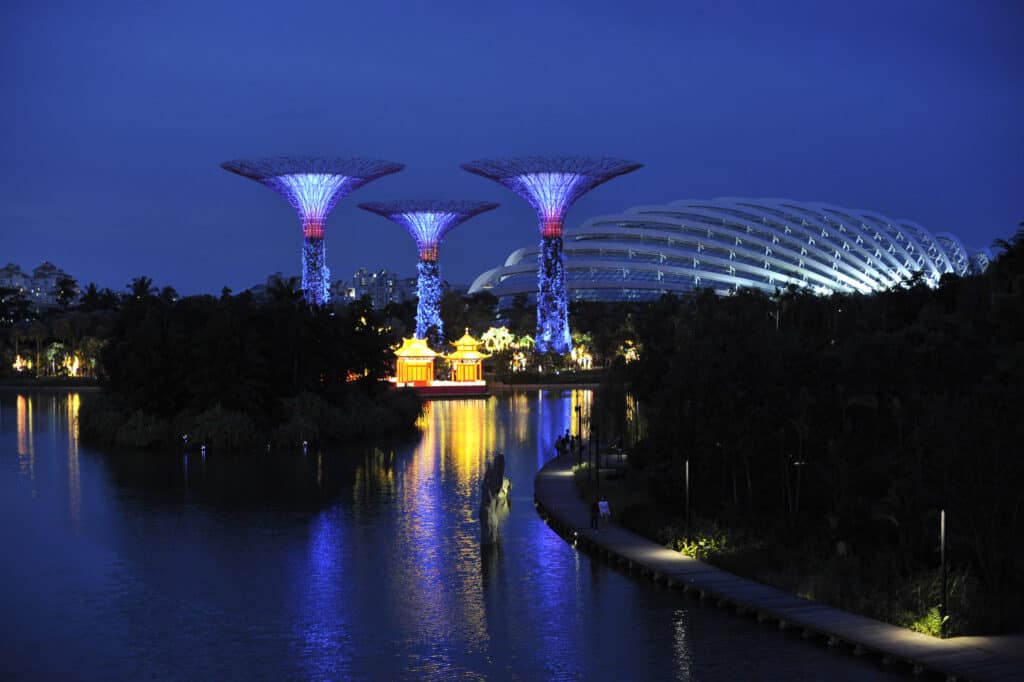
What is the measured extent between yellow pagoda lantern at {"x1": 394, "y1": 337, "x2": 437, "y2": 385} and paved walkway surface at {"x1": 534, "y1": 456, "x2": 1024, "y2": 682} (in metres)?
59.1

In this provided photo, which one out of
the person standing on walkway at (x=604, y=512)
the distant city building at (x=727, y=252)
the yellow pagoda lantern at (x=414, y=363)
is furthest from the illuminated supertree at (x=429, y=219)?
the person standing on walkway at (x=604, y=512)

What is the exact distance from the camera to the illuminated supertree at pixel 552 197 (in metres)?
94.0

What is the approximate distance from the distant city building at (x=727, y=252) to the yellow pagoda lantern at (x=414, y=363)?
49423 mm

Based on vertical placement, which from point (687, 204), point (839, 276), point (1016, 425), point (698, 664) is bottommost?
point (698, 664)

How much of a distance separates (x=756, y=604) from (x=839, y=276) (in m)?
120

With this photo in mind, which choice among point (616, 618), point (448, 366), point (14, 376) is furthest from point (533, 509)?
point (14, 376)

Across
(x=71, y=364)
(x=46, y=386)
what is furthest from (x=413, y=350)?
(x=71, y=364)

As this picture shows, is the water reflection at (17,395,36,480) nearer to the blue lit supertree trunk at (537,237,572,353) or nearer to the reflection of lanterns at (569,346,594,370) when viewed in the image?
the blue lit supertree trunk at (537,237,572,353)

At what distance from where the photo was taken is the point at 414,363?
90625 millimetres

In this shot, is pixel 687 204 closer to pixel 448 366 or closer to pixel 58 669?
pixel 448 366

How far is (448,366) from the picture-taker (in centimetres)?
10062

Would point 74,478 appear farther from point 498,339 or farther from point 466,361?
point 498,339

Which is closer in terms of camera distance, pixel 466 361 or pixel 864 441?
pixel 864 441

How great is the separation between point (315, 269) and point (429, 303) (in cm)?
1386
